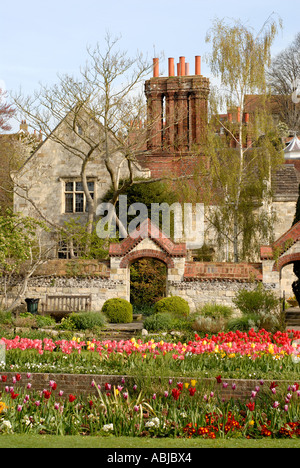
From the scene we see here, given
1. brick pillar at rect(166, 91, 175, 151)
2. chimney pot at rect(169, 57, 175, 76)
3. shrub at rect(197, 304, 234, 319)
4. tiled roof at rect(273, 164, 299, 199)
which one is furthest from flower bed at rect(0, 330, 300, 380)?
tiled roof at rect(273, 164, 299, 199)

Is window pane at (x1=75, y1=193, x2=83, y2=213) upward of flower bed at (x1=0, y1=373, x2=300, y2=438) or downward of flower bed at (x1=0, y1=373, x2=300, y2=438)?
upward

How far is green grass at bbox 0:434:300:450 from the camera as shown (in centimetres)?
808

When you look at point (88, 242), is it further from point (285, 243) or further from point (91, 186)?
point (285, 243)

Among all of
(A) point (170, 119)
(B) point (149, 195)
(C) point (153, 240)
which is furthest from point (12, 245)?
(A) point (170, 119)

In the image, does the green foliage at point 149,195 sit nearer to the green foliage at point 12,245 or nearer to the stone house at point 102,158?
the stone house at point 102,158

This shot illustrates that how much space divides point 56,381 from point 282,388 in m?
3.58

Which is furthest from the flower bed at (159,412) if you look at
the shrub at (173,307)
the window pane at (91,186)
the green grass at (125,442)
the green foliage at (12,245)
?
the window pane at (91,186)

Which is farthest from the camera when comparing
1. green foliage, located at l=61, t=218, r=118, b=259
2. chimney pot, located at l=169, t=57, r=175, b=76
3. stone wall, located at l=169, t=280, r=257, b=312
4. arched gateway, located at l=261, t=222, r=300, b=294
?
chimney pot, located at l=169, t=57, r=175, b=76

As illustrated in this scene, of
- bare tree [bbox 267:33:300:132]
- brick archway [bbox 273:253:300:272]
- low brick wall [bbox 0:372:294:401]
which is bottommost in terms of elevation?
low brick wall [bbox 0:372:294:401]

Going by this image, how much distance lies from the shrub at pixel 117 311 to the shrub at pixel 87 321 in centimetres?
182

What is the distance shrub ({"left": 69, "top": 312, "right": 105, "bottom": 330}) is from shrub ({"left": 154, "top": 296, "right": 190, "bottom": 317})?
2.42m

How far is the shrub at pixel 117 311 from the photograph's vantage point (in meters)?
21.8

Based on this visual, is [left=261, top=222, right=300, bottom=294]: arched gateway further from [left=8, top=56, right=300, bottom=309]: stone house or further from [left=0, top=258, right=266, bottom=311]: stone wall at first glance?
[left=8, top=56, right=300, bottom=309]: stone house

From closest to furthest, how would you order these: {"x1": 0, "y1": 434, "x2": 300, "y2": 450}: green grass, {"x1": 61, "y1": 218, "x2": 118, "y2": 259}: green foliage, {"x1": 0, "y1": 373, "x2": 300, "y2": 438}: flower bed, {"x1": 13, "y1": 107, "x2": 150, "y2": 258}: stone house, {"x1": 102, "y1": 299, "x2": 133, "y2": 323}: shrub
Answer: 1. {"x1": 0, "y1": 434, "x2": 300, "y2": 450}: green grass
2. {"x1": 0, "y1": 373, "x2": 300, "y2": 438}: flower bed
3. {"x1": 102, "y1": 299, "x2": 133, "y2": 323}: shrub
4. {"x1": 61, "y1": 218, "x2": 118, "y2": 259}: green foliage
5. {"x1": 13, "y1": 107, "x2": 150, "y2": 258}: stone house
